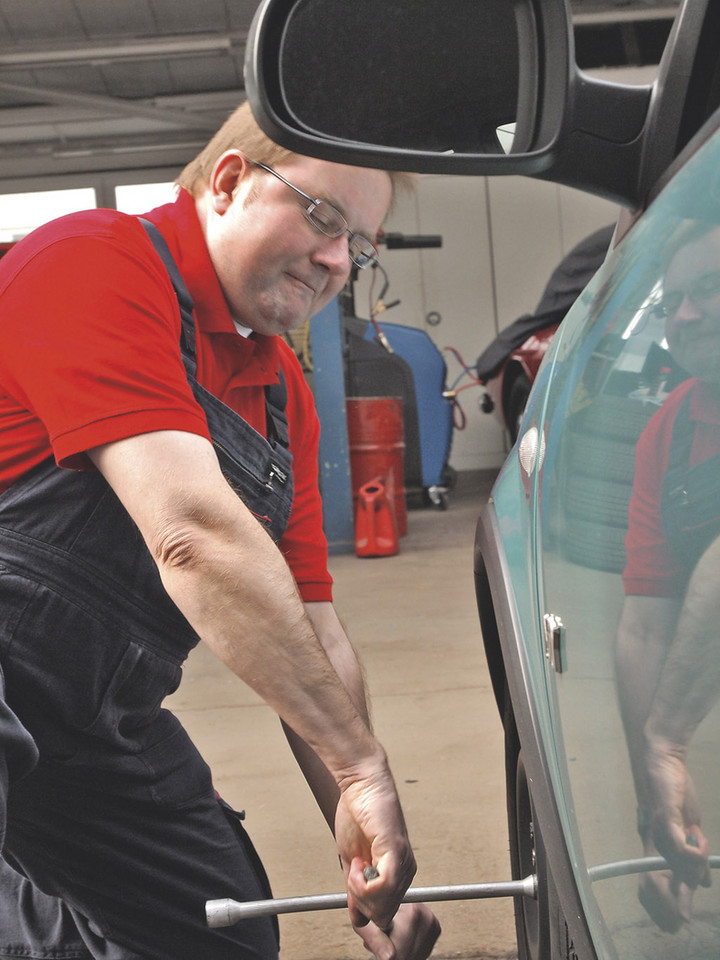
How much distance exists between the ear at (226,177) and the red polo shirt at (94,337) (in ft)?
0.16

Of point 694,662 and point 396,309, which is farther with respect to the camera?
point 396,309

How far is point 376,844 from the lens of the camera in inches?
35.9

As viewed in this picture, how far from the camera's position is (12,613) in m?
1.08

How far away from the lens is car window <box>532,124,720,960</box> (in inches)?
20.3

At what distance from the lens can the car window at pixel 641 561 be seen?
0.52 m

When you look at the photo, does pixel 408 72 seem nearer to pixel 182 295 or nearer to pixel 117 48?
pixel 182 295

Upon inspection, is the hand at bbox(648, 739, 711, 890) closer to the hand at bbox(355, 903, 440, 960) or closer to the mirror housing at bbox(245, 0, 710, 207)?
the mirror housing at bbox(245, 0, 710, 207)

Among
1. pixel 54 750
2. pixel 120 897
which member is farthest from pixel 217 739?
pixel 54 750

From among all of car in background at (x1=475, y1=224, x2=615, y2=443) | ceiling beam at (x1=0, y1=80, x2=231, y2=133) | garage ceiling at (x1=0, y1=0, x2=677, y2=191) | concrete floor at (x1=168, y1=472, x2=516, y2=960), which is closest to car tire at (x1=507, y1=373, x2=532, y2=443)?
car in background at (x1=475, y1=224, x2=615, y2=443)

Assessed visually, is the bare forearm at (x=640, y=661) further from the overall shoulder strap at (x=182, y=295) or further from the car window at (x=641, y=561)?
the overall shoulder strap at (x=182, y=295)

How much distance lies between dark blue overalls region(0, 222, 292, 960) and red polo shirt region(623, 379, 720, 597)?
2.08 ft

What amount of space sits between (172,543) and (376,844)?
1.09ft

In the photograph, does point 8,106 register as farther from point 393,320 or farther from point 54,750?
point 54,750

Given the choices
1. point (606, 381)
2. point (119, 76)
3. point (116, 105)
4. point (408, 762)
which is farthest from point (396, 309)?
point (606, 381)
